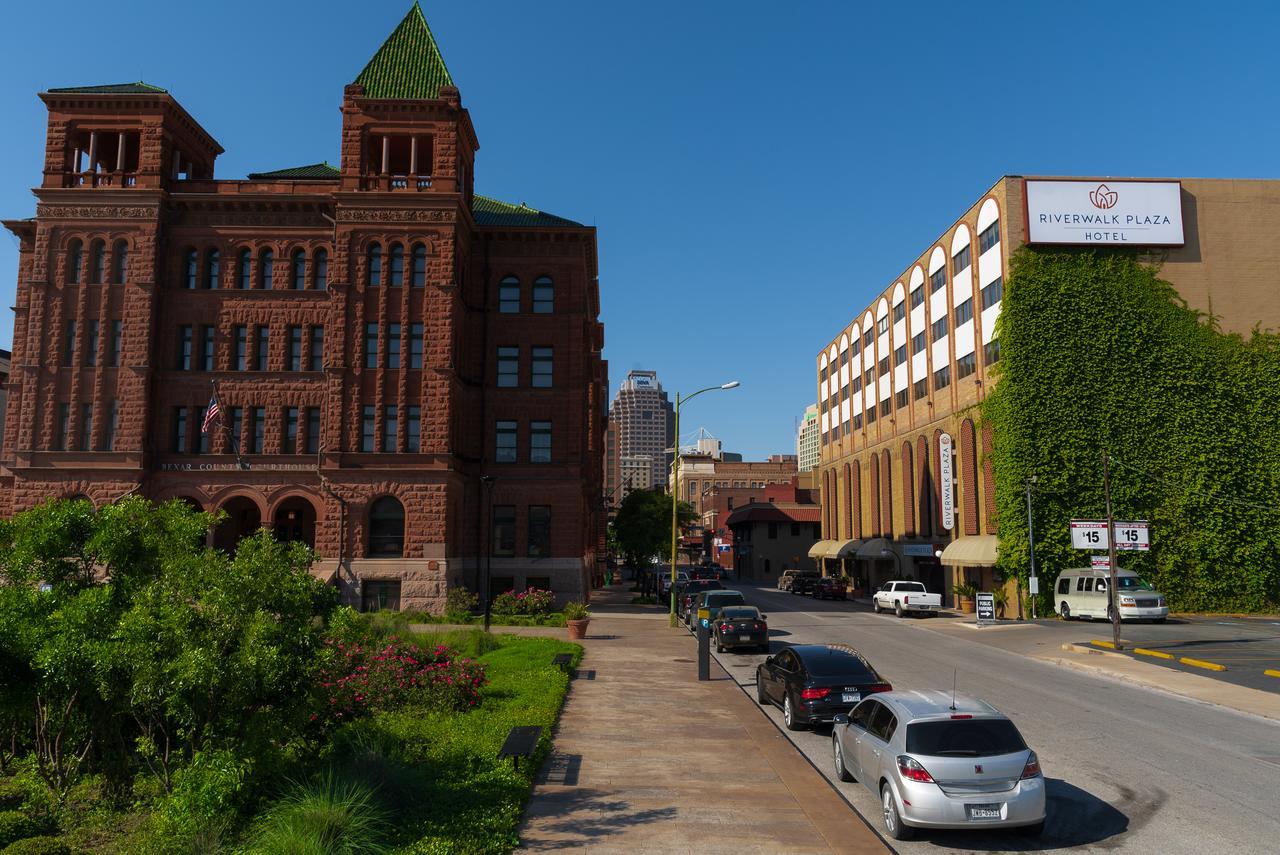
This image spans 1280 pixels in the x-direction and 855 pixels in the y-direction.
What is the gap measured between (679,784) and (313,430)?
35.2 meters

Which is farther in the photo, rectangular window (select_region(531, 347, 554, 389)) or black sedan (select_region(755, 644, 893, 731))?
rectangular window (select_region(531, 347, 554, 389))

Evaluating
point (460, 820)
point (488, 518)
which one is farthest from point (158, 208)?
point (460, 820)

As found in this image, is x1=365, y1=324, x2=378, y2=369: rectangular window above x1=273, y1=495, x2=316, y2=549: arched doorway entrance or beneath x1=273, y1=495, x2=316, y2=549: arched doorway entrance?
above

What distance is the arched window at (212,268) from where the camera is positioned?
45031 millimetres

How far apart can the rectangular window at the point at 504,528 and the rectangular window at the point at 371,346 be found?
9.67 metres

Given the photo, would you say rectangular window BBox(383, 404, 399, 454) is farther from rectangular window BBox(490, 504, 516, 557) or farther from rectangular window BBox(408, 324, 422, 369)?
→ rectangular window BBox(490, 504, 516, 557)

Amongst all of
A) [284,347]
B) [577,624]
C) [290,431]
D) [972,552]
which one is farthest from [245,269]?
[972,552]

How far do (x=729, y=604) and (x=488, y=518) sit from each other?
1177cm

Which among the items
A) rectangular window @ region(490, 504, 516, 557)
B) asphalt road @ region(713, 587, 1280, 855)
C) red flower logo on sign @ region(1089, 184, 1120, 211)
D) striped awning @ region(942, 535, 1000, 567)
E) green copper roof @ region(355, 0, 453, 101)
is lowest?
asphalt road @ region(713, 587, 1280, 855)

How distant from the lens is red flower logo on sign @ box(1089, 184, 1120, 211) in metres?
46.6

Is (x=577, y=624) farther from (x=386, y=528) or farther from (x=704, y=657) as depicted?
(x=386, y=528)

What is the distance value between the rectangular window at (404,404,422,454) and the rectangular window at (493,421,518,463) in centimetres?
567

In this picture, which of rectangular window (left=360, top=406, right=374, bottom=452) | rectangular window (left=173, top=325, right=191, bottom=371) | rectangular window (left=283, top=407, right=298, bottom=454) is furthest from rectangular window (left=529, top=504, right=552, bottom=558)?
rectangular window (left=173, top=325, right=191, bottom=371)

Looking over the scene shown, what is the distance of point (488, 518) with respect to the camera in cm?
3997
